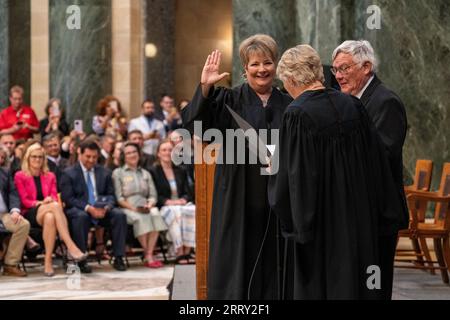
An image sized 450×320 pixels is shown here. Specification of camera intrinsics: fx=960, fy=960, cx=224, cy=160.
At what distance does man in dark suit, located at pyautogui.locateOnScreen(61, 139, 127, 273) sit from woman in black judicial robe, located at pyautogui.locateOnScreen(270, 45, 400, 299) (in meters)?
6.02

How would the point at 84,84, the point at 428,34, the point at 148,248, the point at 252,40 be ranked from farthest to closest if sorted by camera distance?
the point at 84,84, the point at 148,248, the point at 428,34, the point at 252,40

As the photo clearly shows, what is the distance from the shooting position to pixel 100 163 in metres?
12.2

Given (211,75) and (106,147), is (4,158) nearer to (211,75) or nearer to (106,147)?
Result: (106,147)

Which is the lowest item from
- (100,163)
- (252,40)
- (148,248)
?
(148,248)

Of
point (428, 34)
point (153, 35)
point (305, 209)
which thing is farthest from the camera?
point (153, 35)

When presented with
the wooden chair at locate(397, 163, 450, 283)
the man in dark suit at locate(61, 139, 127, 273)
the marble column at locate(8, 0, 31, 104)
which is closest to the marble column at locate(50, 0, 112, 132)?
the marble column at locate(8, 0, 31, 104)

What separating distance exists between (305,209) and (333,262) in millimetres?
317

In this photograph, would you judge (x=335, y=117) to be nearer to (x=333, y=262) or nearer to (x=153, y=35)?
(x=333, y=262)

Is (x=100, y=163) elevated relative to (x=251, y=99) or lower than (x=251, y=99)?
lower

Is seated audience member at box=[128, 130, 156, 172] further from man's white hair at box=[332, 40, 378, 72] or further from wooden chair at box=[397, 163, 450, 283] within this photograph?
man's white hair at box=[332, 40, 378, 72]

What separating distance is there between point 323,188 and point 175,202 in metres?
6.77

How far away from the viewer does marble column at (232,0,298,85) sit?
431 inches

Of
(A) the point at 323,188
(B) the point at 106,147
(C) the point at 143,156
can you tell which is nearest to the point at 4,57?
(B) the point at 106,147

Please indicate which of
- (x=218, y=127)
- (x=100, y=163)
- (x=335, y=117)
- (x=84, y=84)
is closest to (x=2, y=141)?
(x=100, y=163)
